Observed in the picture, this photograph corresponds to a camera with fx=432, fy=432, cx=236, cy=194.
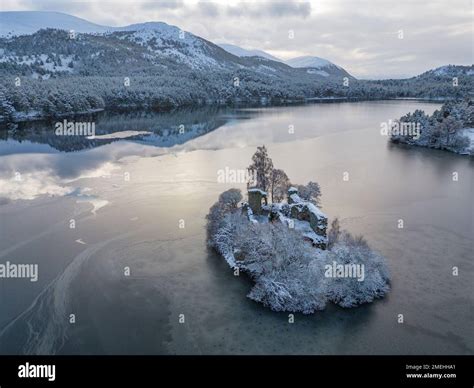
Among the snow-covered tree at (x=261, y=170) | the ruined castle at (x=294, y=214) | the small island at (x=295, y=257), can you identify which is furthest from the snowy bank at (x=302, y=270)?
the snow-covered tree at (x=261, y=170)

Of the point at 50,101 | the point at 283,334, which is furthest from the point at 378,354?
the point at 50,101

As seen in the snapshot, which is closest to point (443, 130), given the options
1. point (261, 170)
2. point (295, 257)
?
point (261, 170)

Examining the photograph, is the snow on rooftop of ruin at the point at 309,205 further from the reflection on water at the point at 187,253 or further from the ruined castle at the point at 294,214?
the reflection on water at the point at 187,253

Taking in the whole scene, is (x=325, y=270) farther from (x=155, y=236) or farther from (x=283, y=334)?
(x=155, y=236)

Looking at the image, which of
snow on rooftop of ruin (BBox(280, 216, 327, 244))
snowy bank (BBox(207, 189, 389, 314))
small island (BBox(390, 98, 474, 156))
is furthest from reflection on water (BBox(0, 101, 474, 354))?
snow on rooftop of ruin (BBox(280, 216, 327, 244))

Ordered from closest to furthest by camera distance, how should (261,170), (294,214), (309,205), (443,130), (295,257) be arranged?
(295,257), (309,205), (294,214), (261,170), (443,130)

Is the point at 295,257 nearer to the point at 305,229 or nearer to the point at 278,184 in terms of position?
the point at 305,229
